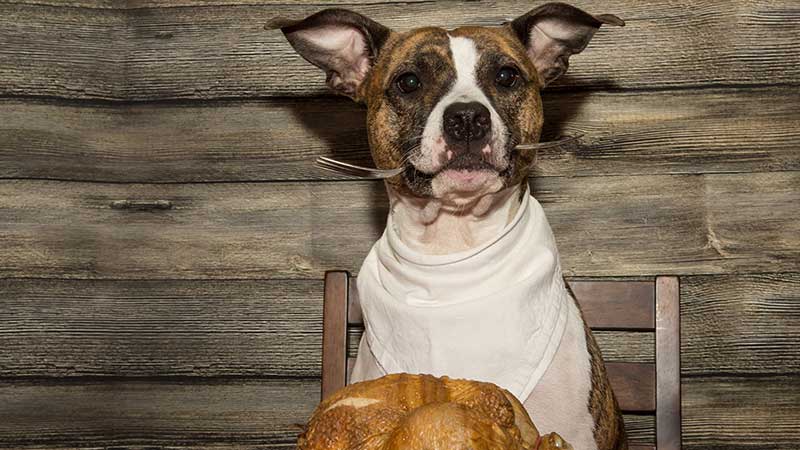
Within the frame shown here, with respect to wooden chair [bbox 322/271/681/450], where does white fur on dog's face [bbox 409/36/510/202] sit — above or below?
above

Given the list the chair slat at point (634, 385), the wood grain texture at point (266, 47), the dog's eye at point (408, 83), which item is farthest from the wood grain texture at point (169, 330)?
the dog's eye at point (408, 83)

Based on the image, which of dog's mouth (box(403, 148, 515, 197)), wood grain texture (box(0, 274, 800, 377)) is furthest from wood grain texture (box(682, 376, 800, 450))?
dog's mouth (box(403, 148, 515, 197))

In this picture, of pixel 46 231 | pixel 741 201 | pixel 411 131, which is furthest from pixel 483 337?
pixel 46 231

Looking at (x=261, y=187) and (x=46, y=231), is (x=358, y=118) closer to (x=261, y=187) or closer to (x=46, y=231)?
(x=261, y=187)

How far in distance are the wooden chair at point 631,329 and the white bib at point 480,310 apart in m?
0.30

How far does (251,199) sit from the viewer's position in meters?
2.58

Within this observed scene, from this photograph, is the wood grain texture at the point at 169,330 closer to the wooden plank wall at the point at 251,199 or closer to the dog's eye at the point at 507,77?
the wooden plank wall at the point at 251,199

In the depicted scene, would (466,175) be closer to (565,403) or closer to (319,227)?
(565,403)

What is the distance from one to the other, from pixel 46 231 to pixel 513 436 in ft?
6.31

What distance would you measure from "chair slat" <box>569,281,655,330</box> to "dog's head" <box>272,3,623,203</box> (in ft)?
1.45

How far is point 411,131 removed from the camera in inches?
74.6

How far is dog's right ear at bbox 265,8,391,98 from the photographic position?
206 centimetres

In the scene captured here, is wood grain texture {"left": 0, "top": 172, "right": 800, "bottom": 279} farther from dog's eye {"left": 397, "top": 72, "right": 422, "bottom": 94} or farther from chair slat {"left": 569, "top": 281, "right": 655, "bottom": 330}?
dog's eye {"left": 397, "top": 72, "right": 422, "bottom": 94}

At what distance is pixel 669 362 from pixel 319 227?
0.96 metres
